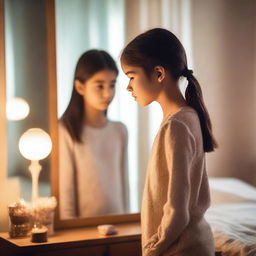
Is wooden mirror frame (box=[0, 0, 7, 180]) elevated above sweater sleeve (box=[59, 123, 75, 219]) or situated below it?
above

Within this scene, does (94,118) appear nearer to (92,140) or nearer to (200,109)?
(92,140)

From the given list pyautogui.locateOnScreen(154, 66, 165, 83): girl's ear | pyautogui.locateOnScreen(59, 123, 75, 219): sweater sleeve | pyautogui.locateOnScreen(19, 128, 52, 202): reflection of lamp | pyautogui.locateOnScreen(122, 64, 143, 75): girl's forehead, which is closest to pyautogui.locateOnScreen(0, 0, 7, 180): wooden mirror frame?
pyautogui.locateOnScreen(19, 128, 52, 202): reflection of lamp

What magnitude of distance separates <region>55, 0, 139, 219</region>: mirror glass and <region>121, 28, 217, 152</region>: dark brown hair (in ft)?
1.35

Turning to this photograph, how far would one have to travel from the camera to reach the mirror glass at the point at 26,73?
181cm

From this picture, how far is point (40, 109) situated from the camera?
6.05ft

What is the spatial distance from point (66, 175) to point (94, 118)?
236 mm

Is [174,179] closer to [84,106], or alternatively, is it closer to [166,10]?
[84,106]

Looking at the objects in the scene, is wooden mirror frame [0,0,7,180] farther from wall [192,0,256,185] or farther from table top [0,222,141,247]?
wall [192,0,256,185]

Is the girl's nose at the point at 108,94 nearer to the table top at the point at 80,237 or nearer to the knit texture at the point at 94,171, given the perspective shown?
the knit texture at the point at 94,171

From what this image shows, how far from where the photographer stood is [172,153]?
1.34 meters

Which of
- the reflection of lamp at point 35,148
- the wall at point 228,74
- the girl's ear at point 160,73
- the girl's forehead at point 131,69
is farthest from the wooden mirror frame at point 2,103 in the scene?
the wall at point 228,74

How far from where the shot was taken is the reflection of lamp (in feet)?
5.72

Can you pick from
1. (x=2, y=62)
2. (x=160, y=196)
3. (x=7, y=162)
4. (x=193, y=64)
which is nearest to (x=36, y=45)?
(x=2, y=62)

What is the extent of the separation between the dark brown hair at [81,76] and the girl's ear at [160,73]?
46 cm
